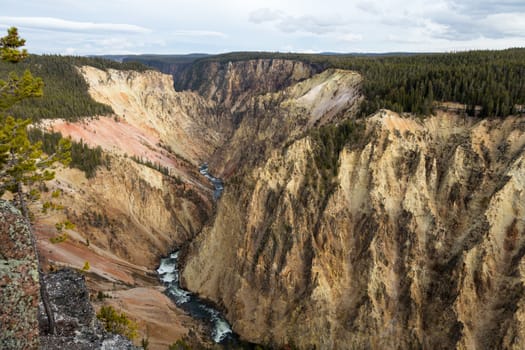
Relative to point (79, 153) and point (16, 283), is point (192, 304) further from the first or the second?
point (16, 283)

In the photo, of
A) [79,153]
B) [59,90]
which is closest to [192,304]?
[79,153]

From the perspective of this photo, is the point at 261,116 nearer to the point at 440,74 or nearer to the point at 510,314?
the point at 440,74

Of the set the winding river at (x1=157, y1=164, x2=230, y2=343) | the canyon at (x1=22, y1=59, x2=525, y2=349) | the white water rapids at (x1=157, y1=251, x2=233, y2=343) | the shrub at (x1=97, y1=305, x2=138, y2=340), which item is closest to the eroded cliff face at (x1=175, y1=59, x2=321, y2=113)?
the winding river at (x1=157, y1=164, x2=230, y2=343)

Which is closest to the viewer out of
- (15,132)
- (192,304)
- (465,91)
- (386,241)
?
(15,132)

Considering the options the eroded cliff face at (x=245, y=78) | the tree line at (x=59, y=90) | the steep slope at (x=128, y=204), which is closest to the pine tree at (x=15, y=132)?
the steep slope at (x=128, y=204)

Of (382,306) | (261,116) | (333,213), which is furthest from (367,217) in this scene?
(261,116)
